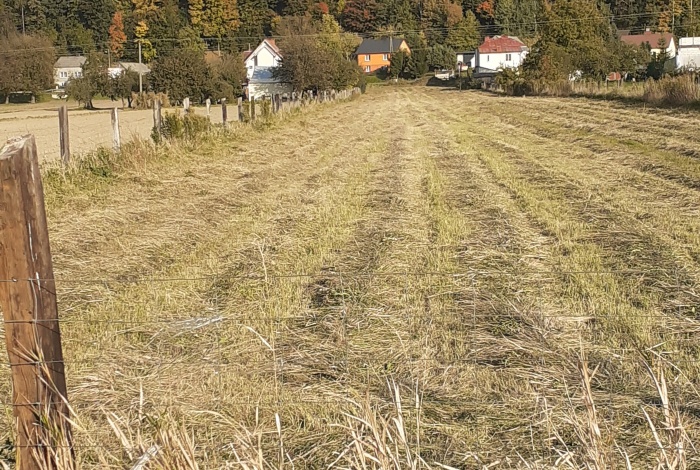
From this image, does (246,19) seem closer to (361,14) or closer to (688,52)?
(361,14)

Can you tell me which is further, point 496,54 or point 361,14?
point 361,14

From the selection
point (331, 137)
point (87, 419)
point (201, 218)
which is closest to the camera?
point (87, 419)

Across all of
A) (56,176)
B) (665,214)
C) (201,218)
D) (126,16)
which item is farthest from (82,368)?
(126,16)

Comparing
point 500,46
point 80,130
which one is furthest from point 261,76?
point 500,46

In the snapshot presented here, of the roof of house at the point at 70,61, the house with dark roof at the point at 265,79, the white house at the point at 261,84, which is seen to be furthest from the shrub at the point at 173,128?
the roof of house at the point at 70,61

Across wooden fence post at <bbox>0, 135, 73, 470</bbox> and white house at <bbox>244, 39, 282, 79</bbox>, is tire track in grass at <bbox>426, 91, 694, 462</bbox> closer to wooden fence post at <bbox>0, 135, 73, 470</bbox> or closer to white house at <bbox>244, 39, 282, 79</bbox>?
wooden fence post at <bbox>0, 135, 73, 470</bbox>

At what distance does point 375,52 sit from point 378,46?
4.63 ft

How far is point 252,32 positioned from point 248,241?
144758 mm

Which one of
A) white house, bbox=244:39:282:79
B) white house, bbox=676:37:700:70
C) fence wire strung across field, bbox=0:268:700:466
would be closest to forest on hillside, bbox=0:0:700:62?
white house, bbox=244:39:282:79

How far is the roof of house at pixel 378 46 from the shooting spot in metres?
138

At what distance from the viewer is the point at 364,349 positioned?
559 centimetres

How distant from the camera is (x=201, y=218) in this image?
11.2m

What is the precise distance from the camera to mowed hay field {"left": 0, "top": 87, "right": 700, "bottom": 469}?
403 cm

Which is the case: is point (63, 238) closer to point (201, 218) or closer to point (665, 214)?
point (201, 218)
